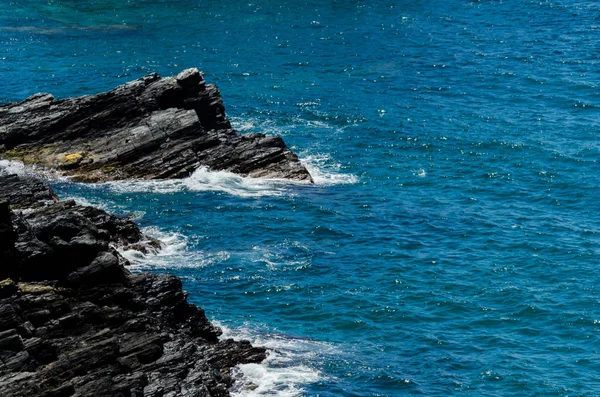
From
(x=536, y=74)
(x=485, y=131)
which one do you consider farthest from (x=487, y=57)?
(x=485, y=131)

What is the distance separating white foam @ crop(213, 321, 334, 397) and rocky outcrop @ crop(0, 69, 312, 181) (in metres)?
A: 23.1

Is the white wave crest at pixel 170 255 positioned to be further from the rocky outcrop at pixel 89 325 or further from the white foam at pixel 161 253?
the rocky outcrop at pixel 89 325

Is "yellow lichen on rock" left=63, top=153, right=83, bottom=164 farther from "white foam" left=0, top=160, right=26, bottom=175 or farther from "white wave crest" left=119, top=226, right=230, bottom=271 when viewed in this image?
"white wave crest" left=119, top=226, right=230, bottom=271

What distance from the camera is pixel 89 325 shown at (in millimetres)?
42406

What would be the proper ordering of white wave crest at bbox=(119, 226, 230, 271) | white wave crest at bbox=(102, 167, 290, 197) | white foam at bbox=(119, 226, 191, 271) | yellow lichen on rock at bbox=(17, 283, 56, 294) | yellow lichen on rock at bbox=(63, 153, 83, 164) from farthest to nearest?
yellow lichen on rock at bbox=(63, 153, 83, 164)
white wave crest at bbox=(102, 167, 290, 197)
white wave crest at bbox=(119, 226, 230, 271)
white foam at bbox=(119, 226, 191, 271)
yellow lichen on rock at bbox=(17, 283, 56, 294)

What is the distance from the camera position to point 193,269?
6038 cm

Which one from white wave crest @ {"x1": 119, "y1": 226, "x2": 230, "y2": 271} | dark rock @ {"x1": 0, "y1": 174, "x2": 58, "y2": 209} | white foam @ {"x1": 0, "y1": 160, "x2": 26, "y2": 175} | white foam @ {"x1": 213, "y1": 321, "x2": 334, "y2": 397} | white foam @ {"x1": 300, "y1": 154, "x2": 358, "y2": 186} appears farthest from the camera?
white foam @ {"x1": 300, "y1": 154, "x2": 358, "y2": 186}

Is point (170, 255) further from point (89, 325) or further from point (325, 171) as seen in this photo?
point (325, 171)

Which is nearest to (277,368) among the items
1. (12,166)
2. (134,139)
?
(134,139)

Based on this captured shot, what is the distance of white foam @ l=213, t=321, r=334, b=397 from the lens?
4662 centimetres

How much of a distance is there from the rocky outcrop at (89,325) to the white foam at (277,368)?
741 millimetres

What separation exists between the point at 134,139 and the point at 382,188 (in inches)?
754

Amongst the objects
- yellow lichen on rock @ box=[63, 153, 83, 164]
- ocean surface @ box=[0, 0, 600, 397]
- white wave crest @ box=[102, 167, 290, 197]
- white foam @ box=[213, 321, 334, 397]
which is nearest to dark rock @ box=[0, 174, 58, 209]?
ocean surface @ box=[0, 0, 600, 397]

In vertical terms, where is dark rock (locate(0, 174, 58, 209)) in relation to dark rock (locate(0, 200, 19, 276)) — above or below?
above
